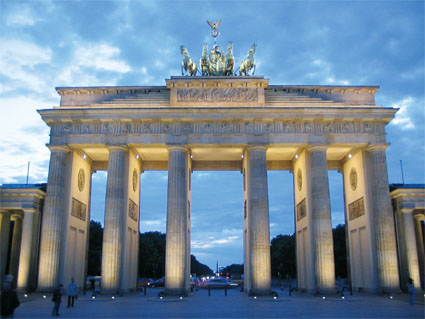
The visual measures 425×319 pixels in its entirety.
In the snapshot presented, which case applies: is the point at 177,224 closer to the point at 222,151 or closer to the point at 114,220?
the point at 114,220

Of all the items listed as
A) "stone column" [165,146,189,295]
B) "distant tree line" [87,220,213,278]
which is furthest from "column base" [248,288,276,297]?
"distant tree line" [87,220,213,278]

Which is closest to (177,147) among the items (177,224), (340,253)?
(177,224)

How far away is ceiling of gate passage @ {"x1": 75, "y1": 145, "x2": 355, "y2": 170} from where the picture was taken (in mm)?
38875

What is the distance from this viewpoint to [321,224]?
1401 inches

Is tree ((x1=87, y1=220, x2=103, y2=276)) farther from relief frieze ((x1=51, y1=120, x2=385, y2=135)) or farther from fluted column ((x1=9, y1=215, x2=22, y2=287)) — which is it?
relief frieze ((x1=51, y1=120, x2=385, y2=135))

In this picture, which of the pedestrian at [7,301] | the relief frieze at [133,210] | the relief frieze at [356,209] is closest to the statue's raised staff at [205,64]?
the relief frieze at [133,210]

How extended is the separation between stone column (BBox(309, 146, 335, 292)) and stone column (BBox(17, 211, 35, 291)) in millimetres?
23840

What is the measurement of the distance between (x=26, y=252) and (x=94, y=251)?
131 ft

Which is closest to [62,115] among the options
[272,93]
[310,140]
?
[272,93]

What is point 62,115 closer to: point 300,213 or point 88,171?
point 88,171

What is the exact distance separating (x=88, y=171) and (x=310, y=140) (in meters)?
22.0

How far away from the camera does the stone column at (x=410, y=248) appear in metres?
35.7

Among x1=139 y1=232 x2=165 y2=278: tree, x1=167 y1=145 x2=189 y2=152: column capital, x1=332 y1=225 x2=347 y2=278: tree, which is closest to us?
x1=167 y1=145 x2=189 y2=152: column capital

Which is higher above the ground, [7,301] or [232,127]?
[232,127]
